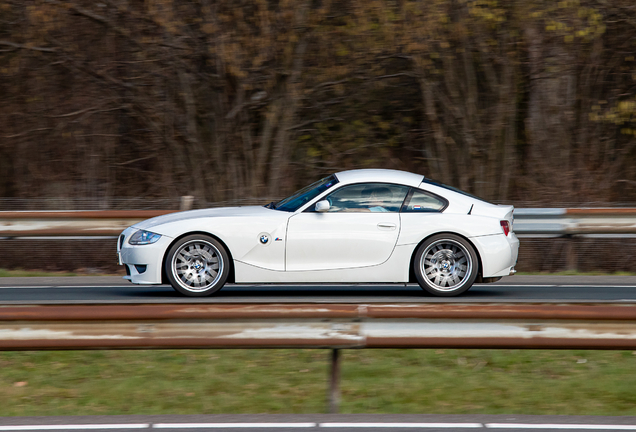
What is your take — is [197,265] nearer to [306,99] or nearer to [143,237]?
[143,237]

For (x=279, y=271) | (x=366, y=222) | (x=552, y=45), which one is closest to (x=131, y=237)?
(x=279, y=271)

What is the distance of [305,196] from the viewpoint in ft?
30.2

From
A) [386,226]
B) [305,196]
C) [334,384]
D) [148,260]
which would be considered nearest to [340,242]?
[386,226]

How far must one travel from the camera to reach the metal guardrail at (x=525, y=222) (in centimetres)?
1199

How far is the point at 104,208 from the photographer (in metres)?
14.0

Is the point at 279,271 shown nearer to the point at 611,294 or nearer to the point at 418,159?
the point at 611,294

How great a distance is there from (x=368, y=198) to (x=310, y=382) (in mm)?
3679

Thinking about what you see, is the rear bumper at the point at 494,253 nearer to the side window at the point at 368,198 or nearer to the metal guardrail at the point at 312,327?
the side window at the point at 368,198

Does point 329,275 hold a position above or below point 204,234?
below

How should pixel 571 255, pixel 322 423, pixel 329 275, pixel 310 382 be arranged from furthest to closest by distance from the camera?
pixel 571 255, pixel 329 275, pixel 310 382, pixel 322 423

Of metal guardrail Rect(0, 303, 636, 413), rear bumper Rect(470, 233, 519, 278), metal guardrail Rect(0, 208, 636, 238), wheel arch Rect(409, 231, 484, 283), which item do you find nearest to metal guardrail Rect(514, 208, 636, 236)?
metal guardrail Rect(0, 208, 636, 238)

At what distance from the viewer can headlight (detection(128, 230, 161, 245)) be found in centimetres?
895

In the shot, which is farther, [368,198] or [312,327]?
[368,198]

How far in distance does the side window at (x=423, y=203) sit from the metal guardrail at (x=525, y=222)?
3.24 metres
